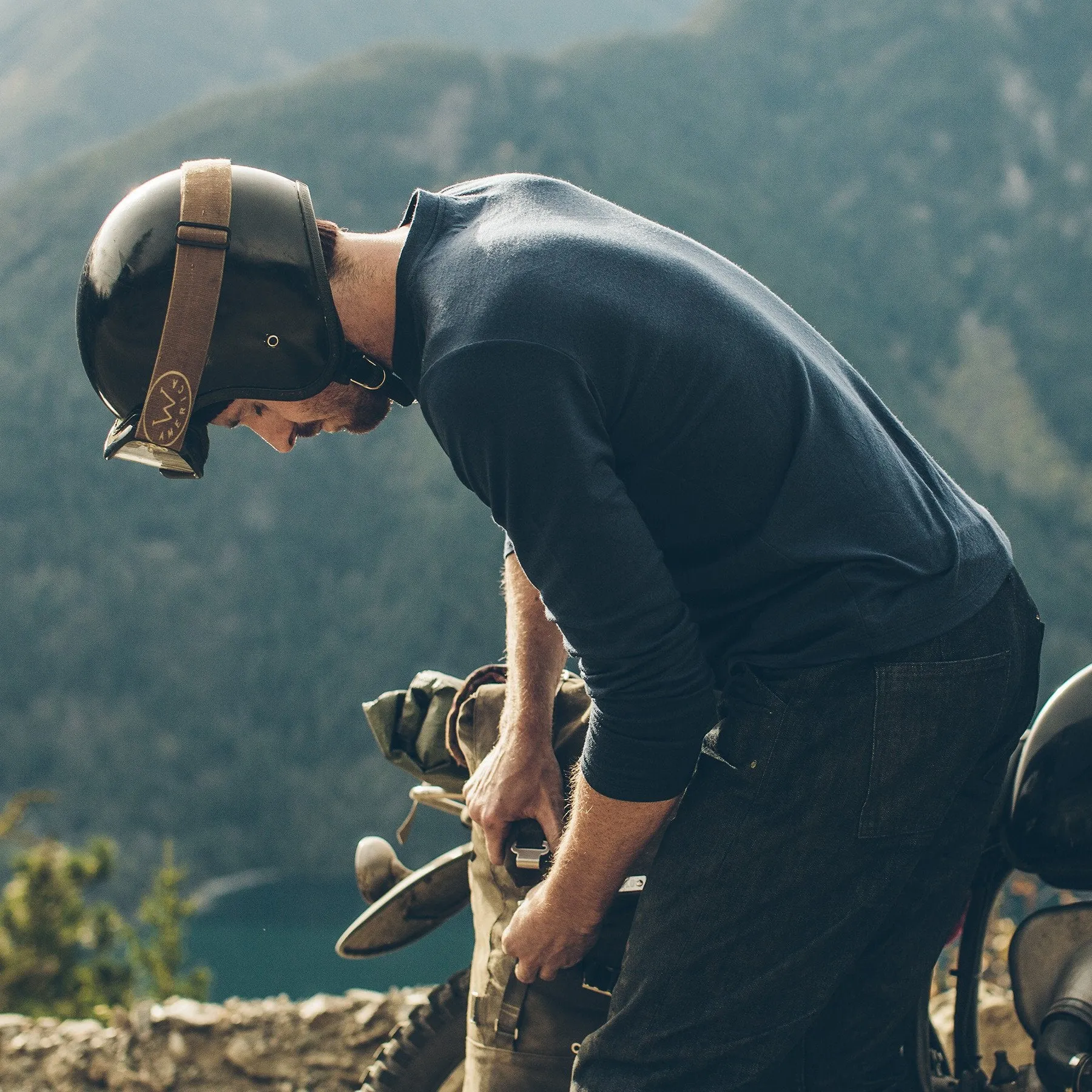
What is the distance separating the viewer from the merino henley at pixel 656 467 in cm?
Result: 172

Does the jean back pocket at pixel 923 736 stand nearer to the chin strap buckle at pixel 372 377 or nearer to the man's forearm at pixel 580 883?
the man's forearm at pixel 580 883

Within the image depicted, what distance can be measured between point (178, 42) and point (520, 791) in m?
119

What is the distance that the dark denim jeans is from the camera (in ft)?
6.15

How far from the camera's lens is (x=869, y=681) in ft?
6.13

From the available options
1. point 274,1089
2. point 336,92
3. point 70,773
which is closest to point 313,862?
point 70,773

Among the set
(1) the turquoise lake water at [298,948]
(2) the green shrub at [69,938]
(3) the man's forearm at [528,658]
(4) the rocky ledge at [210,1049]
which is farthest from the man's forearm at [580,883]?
(1) the turquoise lake water at [298,948]

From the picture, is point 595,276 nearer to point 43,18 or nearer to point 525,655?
point 525,655

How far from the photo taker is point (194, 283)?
200cm

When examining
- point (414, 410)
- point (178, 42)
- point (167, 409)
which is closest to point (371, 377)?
point (167, 409)

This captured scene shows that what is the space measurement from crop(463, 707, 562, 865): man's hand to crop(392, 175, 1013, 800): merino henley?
34cm

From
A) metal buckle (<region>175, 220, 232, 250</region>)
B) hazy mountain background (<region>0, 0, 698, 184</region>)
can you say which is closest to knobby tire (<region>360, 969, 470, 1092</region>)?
metal buckle (<region>175, 220, 232, 250</region>)

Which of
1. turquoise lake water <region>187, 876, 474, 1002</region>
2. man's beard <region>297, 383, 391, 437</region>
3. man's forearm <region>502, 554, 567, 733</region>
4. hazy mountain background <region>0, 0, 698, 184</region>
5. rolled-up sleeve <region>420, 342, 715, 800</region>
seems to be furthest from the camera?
hazy mountain background <region>0, 0, 698, 184</region>

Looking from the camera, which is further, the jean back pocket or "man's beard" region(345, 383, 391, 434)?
"man's beard" region(345, 383, 391, 434)

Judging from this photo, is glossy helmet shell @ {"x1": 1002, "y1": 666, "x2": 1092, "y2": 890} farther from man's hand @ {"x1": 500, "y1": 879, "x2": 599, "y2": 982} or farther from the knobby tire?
the knobby tire
